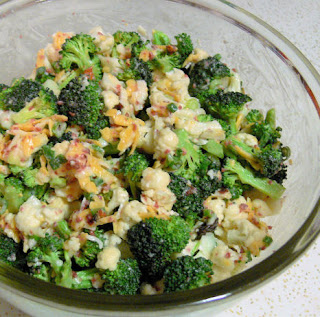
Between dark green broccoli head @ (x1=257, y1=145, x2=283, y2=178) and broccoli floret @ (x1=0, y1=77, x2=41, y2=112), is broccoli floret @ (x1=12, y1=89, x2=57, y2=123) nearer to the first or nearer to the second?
broccoli floret @ (x1=0, y1=77, x2=41, y2=112)

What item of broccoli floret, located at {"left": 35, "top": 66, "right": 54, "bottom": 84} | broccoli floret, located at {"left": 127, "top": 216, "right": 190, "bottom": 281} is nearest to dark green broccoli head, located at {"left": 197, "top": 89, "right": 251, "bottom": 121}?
broccoli floret, located at {"left": 127, "top": 216, "right": 190, "bottom": 281}

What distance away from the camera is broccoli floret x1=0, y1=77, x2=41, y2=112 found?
143cm

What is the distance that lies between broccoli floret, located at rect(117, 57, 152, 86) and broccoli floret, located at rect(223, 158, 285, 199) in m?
0.44

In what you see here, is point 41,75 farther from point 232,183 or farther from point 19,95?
point 232,183

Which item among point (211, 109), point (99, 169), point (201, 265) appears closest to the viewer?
point (201, 265)

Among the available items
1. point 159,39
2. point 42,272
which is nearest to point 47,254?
point 42,272

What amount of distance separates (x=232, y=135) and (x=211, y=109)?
12 cm

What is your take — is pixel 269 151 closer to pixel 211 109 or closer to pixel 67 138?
pixel 211 109

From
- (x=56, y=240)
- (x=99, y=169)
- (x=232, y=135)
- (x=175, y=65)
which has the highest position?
(x=175, y=65)

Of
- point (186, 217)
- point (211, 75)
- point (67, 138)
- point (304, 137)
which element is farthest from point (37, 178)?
point (304, 137)

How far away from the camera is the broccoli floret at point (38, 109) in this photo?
141cm

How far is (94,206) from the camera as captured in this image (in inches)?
48.8

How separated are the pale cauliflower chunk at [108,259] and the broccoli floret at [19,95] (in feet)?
1.98

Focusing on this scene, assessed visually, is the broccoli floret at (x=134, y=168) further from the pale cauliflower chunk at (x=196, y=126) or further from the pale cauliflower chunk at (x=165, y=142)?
the pale cauliflower chunk at (x=196, y=126)
